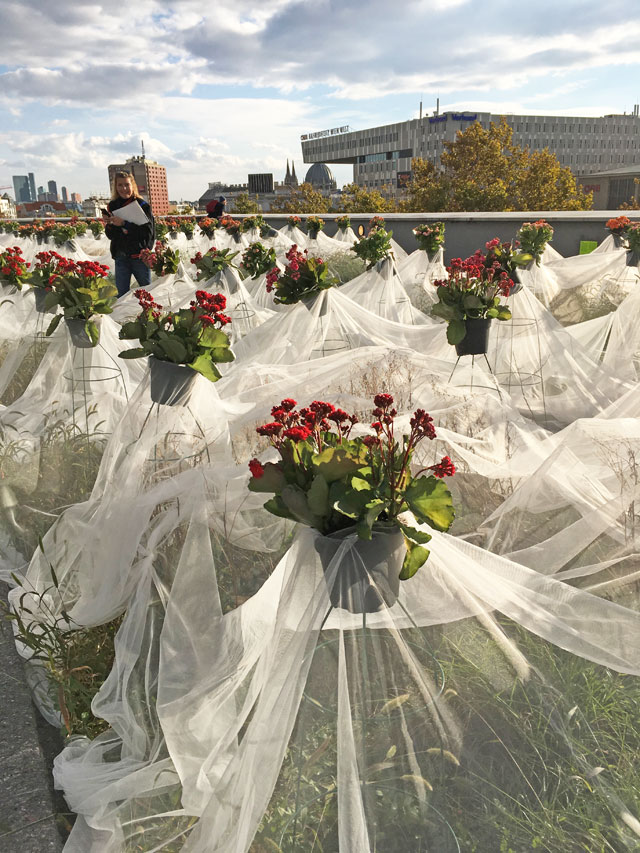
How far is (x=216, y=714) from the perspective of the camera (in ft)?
6.57

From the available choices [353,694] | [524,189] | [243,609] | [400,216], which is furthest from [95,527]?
[524,189]

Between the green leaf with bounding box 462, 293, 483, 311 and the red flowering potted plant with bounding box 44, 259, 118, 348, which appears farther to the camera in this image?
the red flowering potted plant with bounding box 44, 259, 118, 348

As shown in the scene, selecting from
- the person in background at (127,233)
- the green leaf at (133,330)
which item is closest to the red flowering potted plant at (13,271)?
the person in background at (127,233)

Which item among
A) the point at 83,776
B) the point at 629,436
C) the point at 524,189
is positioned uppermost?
the point at 524,189

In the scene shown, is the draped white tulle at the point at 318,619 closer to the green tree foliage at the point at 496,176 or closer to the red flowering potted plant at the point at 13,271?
the red flowering potted plant at the point at 13,271

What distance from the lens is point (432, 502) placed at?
1.50 meters

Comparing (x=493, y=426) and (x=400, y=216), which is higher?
(x=400, y=216)

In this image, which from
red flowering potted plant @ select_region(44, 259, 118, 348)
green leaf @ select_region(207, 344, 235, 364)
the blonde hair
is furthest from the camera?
the blonde hair

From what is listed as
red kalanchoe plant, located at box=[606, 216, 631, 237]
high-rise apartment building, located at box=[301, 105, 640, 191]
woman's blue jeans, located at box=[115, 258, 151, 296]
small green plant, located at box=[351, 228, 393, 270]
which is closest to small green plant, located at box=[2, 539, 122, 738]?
woman's blue jeans, located at box=[115, 258, 151, 296]

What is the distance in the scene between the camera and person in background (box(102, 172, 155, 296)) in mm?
6566

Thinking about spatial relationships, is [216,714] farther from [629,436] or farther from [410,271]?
[410,271]

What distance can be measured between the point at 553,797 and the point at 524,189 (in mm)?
28409

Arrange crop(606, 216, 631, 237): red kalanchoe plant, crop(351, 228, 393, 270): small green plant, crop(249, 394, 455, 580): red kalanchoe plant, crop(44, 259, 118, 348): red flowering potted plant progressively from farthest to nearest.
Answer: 1. crop(606, 216, 631, 237): red kalanchoe plant
2. crop(351, 228, 393, 270): small green plant
3. crop(44, 259, 118, 348): red flowering potted plant
4. crop(249, 394, 455, 580): red kalanchoe plant

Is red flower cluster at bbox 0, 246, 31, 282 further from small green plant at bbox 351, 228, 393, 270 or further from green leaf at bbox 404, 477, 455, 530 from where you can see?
green leaf at bbox 404, 477, 455, 530
